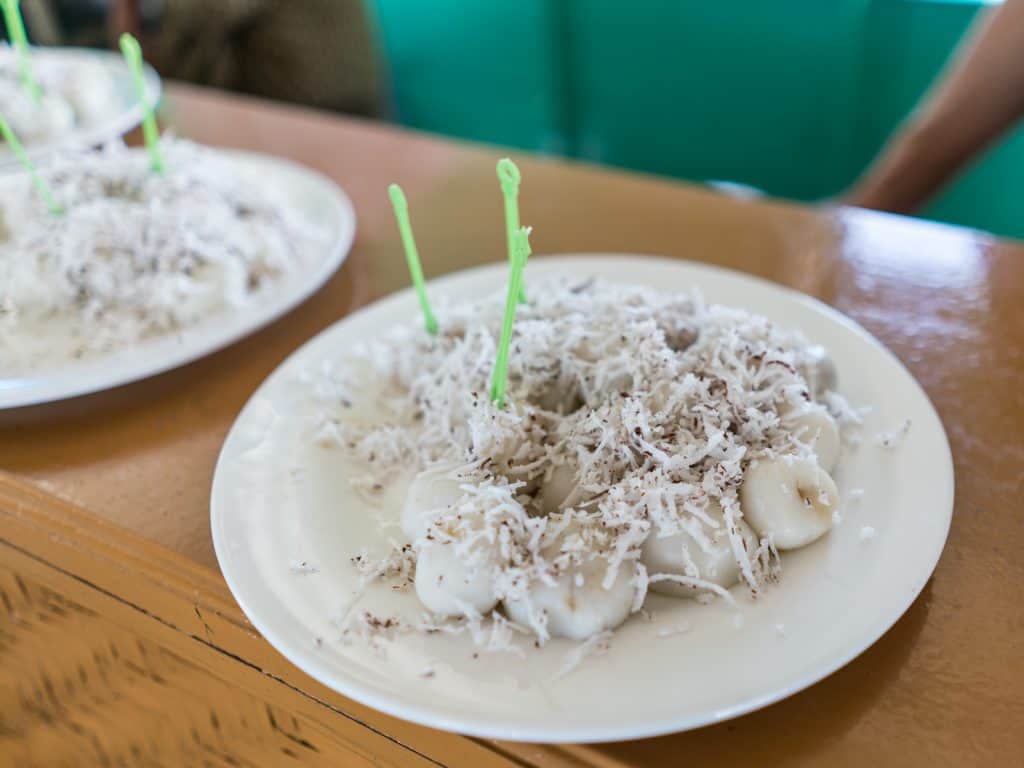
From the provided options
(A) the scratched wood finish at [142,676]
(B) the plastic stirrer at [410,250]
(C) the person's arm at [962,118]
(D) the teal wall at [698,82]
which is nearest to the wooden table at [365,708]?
(A) the scratched wood finish at [142,676]

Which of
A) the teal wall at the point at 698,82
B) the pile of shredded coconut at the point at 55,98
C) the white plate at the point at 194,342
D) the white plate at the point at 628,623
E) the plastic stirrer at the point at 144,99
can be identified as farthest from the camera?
the teal wall at the point at 698,82

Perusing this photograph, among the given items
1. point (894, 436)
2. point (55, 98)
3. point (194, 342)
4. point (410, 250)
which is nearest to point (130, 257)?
point (194, 342)

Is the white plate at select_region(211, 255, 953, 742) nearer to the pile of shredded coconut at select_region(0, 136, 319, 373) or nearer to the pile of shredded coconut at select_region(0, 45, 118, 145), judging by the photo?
the pile of shredded coconut at select_region(0, 136, 319, 373)

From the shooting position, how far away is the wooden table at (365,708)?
0.52 m

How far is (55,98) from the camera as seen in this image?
1.39 meters

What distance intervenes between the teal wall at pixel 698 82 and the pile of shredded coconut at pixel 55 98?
1.18 metres

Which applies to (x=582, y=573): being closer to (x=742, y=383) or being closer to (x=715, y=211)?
(x=742, y=383)

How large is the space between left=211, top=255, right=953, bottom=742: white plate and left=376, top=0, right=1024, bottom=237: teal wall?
145 centimetres

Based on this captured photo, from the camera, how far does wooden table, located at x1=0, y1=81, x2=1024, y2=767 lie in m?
0.52

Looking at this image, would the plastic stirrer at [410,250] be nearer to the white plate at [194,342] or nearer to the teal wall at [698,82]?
the white plate at [194,342]

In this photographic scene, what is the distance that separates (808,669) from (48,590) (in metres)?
0.64

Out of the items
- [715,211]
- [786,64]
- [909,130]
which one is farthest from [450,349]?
[786,64]

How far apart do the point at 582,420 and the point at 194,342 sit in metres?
0.41

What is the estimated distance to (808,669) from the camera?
0.48 m
